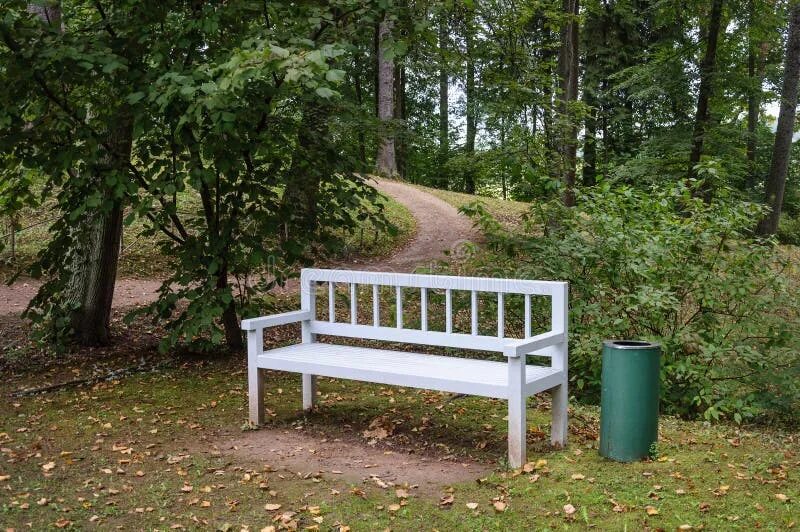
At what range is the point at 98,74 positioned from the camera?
20.8 feet

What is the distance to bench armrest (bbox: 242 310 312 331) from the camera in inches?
211

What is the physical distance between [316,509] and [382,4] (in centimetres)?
393

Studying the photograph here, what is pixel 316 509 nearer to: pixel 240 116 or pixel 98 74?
pixel 240 116

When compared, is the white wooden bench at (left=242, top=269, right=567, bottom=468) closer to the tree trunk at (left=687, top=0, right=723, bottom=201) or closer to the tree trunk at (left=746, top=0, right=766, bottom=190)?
the tree trunk at (left=687, top=0, right=723, bottom=201)

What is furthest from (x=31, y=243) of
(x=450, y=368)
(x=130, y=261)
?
(x=450, y=368)

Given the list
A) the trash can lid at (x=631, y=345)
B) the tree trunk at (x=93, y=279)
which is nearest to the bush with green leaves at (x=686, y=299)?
the trash can lid at (x=631, y=345)

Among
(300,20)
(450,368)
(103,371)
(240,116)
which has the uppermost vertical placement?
(300,20)

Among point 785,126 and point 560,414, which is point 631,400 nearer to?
point 560,414

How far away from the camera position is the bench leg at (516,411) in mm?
4168

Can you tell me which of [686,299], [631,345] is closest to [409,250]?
[686,299]

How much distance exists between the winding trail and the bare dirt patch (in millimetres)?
2910

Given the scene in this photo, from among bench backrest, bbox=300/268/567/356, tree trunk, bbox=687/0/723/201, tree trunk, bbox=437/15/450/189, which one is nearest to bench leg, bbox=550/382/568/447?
bench backrest, bbox=300/268/567/356

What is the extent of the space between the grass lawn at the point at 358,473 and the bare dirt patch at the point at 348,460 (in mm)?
27

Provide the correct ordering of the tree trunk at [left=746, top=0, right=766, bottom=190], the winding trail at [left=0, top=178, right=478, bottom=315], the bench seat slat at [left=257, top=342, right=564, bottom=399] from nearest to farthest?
the bench seat slat at [left=257, top=342, right=564, bottom=399] < the winding trail at [left=0, top=178, right=478, bottom=315] < the tree trunk at [left=746, top=0, right=766, bottom=190]
